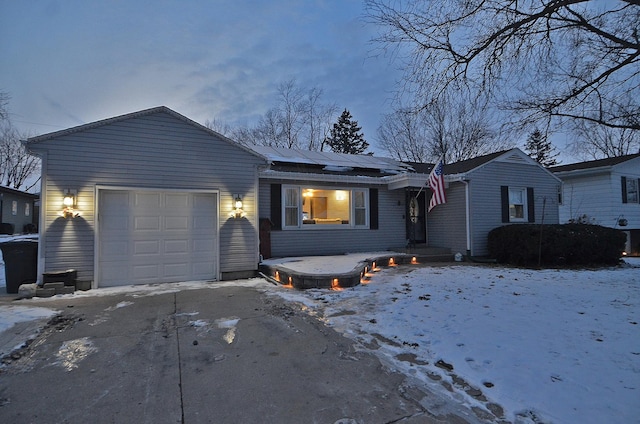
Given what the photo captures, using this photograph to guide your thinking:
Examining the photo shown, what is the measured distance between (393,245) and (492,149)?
643 inches

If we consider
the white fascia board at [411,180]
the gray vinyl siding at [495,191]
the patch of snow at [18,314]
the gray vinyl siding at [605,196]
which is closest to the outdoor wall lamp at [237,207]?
the patch of snow at [18,314]

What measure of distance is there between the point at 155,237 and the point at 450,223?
370 inches

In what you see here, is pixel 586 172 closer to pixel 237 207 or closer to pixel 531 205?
pixel 531 205

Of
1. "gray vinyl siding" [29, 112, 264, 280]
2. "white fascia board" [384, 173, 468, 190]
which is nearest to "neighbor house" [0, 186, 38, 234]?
"gray vinyl siding" [29, 112, 264, 280]

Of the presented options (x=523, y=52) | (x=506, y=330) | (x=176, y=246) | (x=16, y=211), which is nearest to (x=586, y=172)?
(x=523, y=52)

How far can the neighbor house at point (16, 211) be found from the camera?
20866 millimetres

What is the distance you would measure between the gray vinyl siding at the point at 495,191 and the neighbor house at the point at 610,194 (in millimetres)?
3739

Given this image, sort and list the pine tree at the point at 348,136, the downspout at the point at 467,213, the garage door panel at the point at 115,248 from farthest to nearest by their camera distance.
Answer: the pine tree at the point at 348,136 → the downspout at the point at 467,213 → the garage door panel at the point at 115,248

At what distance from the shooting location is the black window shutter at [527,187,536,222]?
12.0 metres

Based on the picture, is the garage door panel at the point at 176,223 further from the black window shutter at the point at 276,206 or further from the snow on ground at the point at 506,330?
the black window shutter at the point at 276,206

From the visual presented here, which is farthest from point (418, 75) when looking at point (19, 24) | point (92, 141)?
point (19, 24)

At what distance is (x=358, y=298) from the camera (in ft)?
19.2

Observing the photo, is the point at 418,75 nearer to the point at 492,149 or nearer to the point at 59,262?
the point at 59,262

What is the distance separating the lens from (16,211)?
→ 2300 cm
